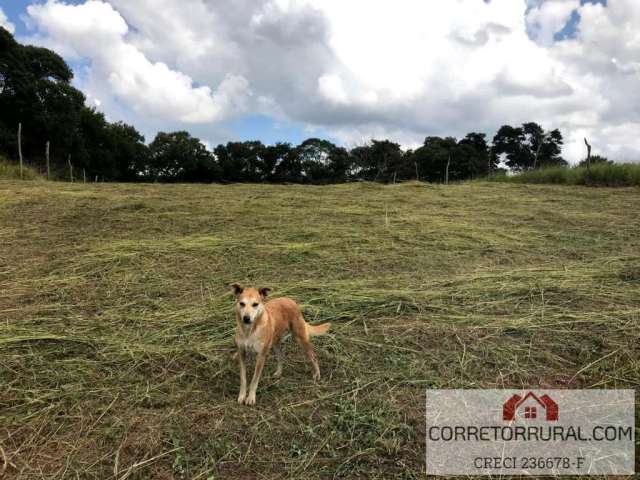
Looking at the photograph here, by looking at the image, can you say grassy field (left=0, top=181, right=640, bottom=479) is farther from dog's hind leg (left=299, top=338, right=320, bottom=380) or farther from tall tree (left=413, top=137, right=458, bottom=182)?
tall tree (left=413, top=137, right=458, bottom=182)

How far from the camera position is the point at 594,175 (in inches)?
611

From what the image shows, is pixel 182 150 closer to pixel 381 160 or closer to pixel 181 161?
pixel 181 161

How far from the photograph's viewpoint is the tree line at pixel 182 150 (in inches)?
1139

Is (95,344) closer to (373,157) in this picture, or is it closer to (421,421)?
(421,421)

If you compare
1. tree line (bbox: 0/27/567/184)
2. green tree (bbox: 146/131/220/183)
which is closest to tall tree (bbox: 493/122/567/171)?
tree line (bbox: 0/27/567/184)

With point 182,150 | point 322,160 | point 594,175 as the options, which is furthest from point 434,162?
point 182,150

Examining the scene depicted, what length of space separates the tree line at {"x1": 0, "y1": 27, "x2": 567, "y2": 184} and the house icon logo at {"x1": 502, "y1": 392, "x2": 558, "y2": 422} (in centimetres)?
2081

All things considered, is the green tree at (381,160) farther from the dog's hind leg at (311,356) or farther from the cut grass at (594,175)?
the dog's hind leg at (311,356)

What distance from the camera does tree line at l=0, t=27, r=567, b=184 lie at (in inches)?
1139

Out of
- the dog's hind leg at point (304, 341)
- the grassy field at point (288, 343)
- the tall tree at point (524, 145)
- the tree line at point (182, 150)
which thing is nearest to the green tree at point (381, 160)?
the tree line at point (182, 150)

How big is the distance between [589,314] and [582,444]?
186cm

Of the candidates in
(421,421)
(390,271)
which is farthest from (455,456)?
(390,271)

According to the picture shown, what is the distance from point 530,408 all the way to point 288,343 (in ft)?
6.12

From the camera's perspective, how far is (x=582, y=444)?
2.39 m
